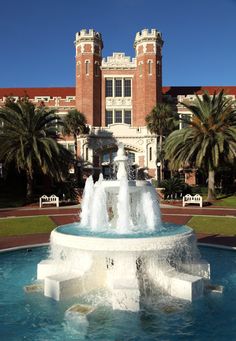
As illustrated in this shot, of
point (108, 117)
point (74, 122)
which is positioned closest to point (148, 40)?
point (108, 117)

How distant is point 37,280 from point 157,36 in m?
45.3

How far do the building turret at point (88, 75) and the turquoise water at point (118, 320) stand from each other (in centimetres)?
4139

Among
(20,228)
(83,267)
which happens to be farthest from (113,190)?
(20,228)

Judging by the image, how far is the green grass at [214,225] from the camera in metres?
18.6

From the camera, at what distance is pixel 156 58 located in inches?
1986

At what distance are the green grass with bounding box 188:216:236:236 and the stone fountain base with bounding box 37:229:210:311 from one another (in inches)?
361

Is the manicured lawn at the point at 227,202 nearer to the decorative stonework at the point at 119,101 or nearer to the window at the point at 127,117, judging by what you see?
the window at the point at 127,117

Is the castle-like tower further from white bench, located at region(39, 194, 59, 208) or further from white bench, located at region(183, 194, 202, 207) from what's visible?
white bench, located at region(183, 194, 202, 207)

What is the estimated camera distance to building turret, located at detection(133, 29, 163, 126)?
50.0 meters

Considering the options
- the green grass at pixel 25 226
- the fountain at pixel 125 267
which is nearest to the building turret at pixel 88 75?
the green grass at pixel 25 226

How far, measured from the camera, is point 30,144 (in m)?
33.9

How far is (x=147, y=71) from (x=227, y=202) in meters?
23.4

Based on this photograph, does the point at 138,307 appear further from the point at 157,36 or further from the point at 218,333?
the point at 157,36

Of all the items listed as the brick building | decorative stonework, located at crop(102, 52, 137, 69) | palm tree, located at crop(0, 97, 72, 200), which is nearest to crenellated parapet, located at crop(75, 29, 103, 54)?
the brick building
